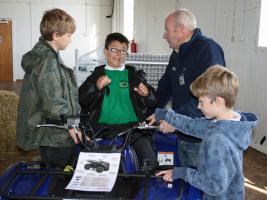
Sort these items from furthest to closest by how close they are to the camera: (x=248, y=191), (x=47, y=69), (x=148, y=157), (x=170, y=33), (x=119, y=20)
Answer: (x=119, y=20) → (x=248, y=191) → (x=170, y=33) → (x=148, y=157) → (x=47, y=69)

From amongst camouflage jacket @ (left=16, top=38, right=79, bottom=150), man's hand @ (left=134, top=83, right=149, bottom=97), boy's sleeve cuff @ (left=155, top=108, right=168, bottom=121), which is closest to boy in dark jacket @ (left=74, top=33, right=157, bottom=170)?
man's hand @ (left=134, top=83, right=149, bottom=97)

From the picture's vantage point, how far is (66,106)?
1.91 metres

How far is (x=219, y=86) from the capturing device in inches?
58.9

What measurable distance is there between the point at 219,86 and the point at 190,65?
86 centimetres

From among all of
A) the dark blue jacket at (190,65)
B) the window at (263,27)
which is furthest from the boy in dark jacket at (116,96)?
the window at (263,27)

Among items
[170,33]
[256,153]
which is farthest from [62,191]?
[256,153]

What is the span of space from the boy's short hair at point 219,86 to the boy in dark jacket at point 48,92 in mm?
745

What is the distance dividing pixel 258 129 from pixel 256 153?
Answer: 0.34 m

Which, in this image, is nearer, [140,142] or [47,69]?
[47,69]

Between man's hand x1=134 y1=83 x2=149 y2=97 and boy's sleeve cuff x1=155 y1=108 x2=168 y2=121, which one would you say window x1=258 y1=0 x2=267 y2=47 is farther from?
boy's sleeve cuff x1=155 y1=108 x2=168 y2=121

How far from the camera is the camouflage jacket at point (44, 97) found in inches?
73.4

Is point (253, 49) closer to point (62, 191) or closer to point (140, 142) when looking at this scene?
point (140, 142)

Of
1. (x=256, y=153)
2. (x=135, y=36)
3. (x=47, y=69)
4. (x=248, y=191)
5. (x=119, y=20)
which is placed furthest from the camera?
(x=119, y=20)

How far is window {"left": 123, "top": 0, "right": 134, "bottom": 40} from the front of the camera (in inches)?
464
